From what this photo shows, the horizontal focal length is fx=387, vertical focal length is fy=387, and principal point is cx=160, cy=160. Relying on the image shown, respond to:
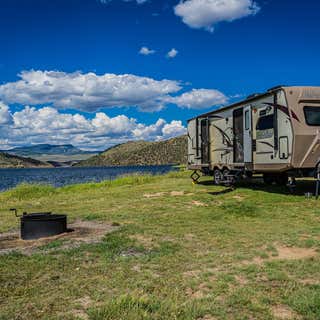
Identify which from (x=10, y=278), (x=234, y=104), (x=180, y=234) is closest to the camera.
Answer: (x=10, y=278)

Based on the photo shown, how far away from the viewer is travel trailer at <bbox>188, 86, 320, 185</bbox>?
12469mm

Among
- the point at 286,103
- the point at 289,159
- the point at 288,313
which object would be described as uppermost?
the point at 286,103

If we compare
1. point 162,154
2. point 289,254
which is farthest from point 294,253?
point 162,154

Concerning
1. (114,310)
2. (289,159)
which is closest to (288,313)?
(114,310)

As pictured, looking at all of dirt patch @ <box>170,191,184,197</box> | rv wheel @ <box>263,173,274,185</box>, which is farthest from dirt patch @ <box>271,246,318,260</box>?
rv wheel @ <box>263,173,274,185</box>

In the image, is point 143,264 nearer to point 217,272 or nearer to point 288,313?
point 217,272

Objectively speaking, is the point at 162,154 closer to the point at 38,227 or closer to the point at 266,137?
the point at 266,137

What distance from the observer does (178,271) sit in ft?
19.0

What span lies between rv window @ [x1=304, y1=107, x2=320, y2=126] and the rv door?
2548mm

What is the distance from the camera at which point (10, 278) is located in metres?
5.55

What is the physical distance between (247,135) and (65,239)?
9188 millimetres

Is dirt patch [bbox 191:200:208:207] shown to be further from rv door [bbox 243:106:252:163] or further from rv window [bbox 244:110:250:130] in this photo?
rv window [bbox 244:110:250:130]

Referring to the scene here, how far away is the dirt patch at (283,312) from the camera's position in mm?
4115

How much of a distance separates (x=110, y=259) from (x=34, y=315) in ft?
7.63
